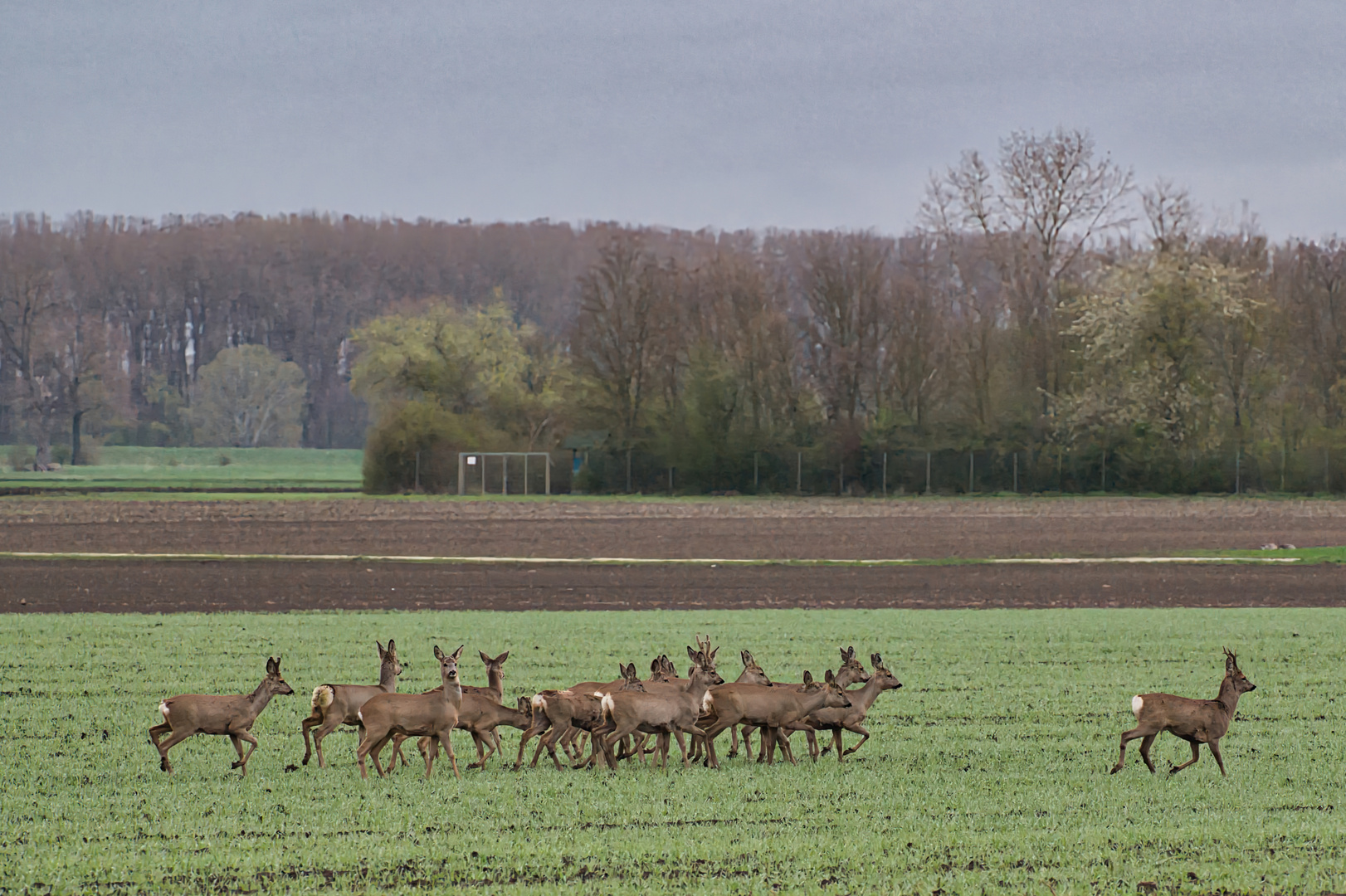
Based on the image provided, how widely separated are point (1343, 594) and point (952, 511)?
25653 mm

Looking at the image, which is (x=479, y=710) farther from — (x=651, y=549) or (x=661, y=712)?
(x=651, y=549)

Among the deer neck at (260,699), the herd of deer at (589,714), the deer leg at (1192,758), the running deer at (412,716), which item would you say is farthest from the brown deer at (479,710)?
the deer leg at (1192,758)

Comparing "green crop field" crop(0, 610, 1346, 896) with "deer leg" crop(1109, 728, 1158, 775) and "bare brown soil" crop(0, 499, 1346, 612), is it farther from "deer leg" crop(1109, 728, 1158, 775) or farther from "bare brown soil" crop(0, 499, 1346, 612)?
"bare brown soil" crop(0, 499, 1346, 612)

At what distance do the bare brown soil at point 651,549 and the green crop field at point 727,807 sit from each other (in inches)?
390

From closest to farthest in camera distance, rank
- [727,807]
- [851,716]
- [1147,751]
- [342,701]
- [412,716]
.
Answer: [727,807] < [412,716] < [342,701] < [1147,751] < [851,716]

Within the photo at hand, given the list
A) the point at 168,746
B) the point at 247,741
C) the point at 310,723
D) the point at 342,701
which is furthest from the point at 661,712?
the point at 168,746

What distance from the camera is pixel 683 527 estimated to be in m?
40.6

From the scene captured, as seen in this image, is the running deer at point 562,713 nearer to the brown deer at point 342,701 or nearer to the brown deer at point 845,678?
the brown deer at point 342,701

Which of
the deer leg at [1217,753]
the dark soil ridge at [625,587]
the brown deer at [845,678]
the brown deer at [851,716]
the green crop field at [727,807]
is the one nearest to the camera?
the green crop field at [727,807]

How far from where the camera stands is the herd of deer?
7.04m

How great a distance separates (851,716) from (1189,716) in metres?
1.73

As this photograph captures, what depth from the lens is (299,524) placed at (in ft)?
133

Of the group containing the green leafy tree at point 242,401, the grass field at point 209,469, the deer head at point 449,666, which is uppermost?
the green leafy tree at point 242,401

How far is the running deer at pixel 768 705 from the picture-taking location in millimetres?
7312
